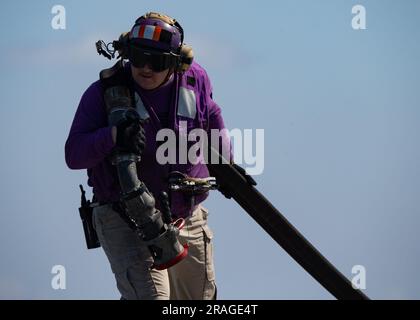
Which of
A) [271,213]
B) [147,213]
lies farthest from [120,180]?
[271,213]

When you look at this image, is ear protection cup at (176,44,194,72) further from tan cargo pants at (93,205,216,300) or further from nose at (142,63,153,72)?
tan cargo pants at (93,205,216,300)

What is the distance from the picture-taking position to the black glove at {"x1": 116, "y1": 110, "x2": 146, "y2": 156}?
1076cm

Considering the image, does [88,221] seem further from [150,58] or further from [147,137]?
[150,58]

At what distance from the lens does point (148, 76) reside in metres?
11.2

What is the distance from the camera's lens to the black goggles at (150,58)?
36.4ft

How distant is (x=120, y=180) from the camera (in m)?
10.9

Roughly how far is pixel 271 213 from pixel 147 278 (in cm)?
176

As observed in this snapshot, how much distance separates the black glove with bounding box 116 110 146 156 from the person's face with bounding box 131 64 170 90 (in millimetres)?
484

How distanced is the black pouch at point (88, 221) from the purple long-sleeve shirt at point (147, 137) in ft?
0.65

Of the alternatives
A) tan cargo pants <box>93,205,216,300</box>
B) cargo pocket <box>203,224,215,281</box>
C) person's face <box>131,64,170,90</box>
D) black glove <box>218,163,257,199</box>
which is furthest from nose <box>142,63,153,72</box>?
cargo pocket <box>203,224,215,281</box>

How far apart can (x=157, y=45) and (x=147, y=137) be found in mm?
783

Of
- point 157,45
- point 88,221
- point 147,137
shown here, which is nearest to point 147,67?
point 157,45
